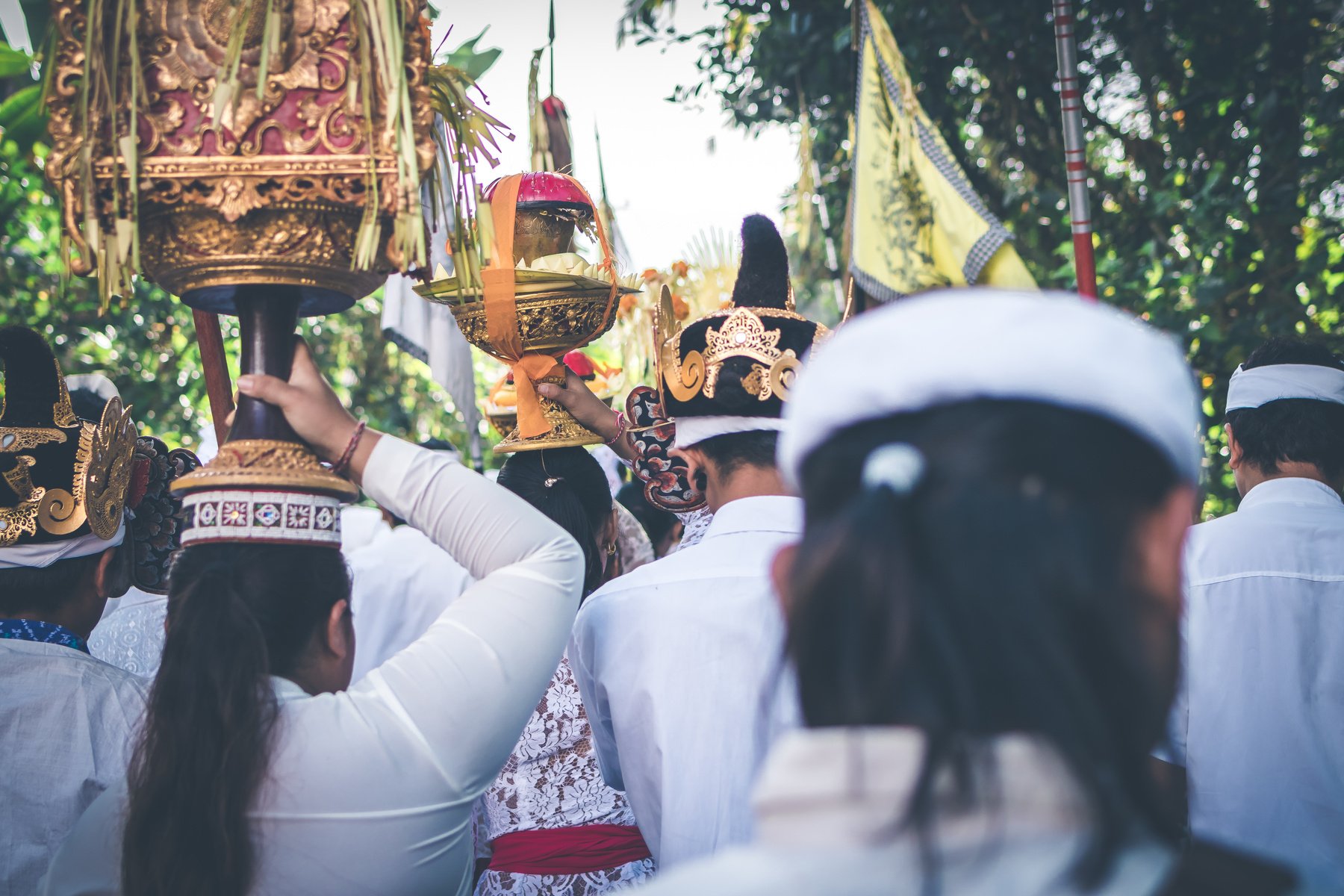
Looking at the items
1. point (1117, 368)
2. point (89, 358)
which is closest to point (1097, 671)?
point (1117, 368)

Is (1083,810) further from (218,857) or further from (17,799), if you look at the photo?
(17,799)

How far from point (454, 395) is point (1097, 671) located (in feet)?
18.0

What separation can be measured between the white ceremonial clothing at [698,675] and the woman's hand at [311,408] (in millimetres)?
836

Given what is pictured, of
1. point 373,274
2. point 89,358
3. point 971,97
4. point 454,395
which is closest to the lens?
point 373,274

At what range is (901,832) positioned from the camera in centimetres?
88

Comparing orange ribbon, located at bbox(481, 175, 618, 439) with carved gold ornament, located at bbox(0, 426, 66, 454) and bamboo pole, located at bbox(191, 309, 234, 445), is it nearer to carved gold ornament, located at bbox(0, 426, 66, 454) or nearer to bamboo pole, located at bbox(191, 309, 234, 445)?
bamboo pole, located at bbox(191, 309, 234, 445)

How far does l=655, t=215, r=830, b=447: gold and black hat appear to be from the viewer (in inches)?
100

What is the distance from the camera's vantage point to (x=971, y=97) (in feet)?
25.9

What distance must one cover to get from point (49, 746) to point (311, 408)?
1052 mm

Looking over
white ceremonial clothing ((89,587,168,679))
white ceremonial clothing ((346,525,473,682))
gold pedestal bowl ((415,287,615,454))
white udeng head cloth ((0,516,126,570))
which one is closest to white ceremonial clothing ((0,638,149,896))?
white udeng head cloth ((0,516,126,570))

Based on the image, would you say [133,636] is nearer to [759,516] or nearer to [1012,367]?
[759,516]

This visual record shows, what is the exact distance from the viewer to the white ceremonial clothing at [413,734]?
64.1 inches

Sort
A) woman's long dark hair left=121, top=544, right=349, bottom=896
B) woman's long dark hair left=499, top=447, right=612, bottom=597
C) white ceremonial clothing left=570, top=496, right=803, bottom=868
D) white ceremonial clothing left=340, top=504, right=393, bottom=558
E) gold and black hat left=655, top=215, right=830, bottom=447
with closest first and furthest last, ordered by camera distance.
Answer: woman's long dark hair left=121, top=544, right=349, bottom=896 → white ceremonial clothing left=570, top=496, right=803, bottom=868 → gold and black hat left=655, top=215, right=830, bottom=447 → woman's long dark hair left=499, top=447, right=612, bottom=597 → white ceremonial clothing left=340, top=504, right=393, bottom=558

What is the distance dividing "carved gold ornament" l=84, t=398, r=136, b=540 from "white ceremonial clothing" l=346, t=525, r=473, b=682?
2.42m
